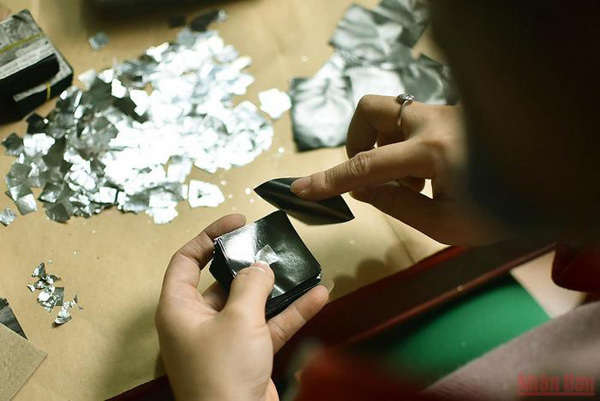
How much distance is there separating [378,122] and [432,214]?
16cm

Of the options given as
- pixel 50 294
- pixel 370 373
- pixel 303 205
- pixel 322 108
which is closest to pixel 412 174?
pixel 303 205

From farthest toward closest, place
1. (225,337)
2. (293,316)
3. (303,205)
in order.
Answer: (303,205) → (293,316) → (225,337)

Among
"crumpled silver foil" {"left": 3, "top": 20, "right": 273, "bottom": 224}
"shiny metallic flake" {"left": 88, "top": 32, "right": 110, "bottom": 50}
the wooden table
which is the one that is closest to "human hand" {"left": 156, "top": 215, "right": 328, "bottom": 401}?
the wooden table

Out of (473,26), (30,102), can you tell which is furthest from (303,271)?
(30,102)

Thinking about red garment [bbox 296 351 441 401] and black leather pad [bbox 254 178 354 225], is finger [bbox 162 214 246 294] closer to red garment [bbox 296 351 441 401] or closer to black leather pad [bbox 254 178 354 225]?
black leather pad [bbox 254 178 354 225]

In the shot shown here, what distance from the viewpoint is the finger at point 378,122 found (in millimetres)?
712

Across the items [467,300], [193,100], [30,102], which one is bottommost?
[467,300]

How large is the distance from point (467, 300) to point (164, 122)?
61cm

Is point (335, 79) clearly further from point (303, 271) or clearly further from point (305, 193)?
point (303, 271)

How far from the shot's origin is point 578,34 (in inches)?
10.8

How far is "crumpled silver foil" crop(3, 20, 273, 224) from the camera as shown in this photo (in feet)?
2.62

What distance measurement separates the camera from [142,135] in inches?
33.4

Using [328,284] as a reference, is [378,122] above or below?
above

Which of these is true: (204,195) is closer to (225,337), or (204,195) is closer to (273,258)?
(273,258)
